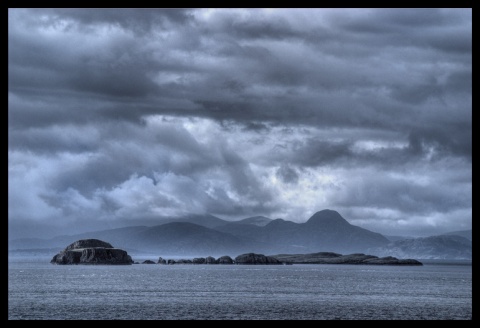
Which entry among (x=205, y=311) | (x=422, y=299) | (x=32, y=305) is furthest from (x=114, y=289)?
(x=422, y=299)

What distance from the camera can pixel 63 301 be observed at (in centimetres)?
14862

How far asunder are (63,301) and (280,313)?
49673mm

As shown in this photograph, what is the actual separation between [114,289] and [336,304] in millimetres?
68736

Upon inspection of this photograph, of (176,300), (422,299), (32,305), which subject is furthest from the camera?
(422,299)
